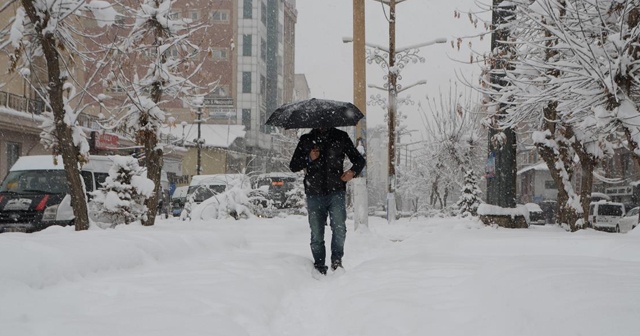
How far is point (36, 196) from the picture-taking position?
472 inches

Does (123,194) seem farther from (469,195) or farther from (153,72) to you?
(469,195)

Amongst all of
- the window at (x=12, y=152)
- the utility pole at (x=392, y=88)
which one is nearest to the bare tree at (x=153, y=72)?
the utility pole at (x=392, y=88)

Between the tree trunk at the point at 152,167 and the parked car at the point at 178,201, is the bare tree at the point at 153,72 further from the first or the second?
the parked car at the point at 178,201

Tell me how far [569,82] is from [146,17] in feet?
25.6

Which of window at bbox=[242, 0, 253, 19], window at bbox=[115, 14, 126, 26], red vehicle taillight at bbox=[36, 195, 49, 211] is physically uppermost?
window at bbox=[242, 0, 253, 19]

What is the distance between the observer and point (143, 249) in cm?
523

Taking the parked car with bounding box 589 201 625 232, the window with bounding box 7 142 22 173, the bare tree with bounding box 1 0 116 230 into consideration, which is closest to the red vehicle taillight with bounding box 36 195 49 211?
the bare tree with bounding box 1 0 116 230

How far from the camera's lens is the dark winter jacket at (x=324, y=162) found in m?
5.93

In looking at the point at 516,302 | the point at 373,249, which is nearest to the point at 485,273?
the point at 516,302

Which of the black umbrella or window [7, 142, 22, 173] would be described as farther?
window [7, 142, 22, 173]

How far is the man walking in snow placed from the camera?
5.94 meters

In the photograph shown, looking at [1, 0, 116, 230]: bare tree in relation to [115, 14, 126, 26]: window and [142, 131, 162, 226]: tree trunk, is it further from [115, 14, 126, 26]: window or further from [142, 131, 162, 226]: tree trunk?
[142, 131, 162, 226]: tree trunk

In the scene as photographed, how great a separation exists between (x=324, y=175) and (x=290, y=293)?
4.99 ft

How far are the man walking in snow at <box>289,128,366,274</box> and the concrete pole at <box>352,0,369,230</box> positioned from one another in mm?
5663
